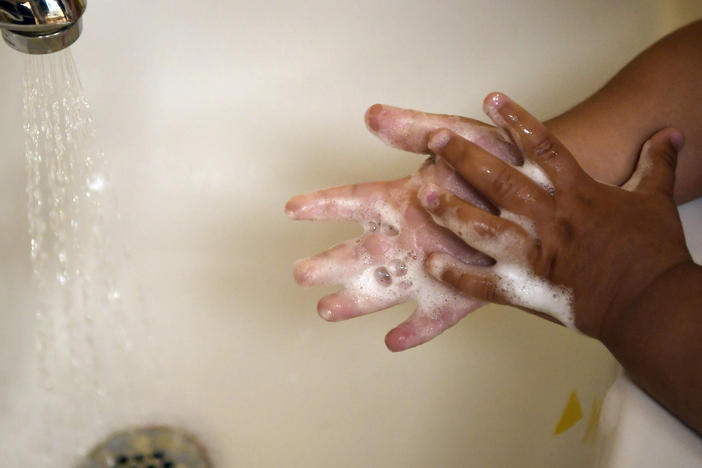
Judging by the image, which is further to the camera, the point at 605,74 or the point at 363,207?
the point at 605,74

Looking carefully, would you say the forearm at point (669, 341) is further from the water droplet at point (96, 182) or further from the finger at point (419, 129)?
the water droplet at point (96, 182)

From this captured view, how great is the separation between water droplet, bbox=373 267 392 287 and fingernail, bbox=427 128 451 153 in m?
0.09

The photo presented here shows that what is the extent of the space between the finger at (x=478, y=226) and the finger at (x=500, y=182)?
0.04ft

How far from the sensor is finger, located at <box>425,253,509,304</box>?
0.48 m

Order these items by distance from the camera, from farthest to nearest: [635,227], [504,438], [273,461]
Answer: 1. [273,461]
2. [504,438]
3. [635,227]

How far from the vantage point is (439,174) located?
528 millimetres

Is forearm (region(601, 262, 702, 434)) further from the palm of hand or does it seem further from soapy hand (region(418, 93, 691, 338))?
the palm of hand

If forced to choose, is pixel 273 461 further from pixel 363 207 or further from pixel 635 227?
pixel 635 227

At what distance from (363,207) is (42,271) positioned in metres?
0.42

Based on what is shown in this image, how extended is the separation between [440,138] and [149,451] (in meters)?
0.46

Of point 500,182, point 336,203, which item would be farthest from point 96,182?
point 500,182

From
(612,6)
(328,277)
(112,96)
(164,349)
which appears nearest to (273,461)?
(164,349)

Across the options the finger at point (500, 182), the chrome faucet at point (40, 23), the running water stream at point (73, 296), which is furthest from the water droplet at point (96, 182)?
the finger at point (500, 182)

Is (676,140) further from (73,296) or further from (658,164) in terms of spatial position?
(73,296)
